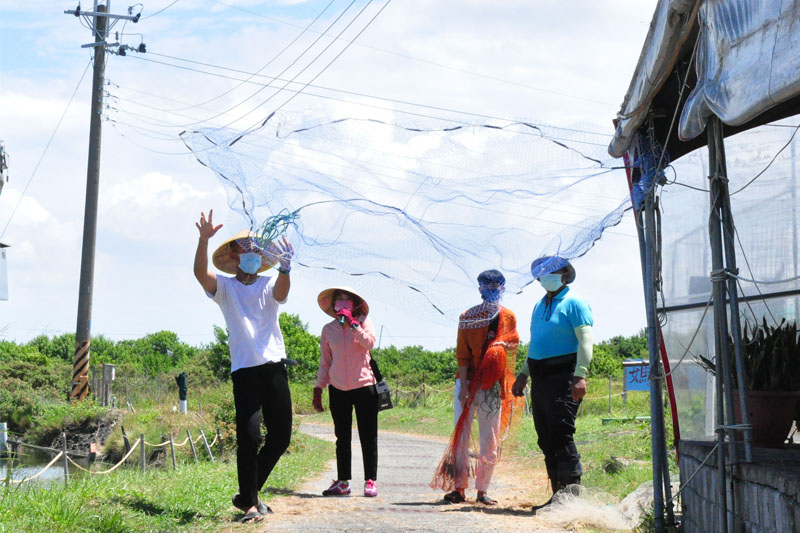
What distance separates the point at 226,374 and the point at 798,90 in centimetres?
3759

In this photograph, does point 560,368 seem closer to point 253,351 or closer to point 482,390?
point 482,390

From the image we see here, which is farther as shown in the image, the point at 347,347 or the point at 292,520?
the point at 347,347

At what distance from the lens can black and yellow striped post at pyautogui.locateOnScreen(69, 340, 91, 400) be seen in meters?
22.5

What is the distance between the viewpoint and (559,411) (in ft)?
20.8

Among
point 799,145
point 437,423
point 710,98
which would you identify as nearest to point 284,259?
point 710,98

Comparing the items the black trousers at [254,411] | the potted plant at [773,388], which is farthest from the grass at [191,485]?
the potted plant at [773,388]

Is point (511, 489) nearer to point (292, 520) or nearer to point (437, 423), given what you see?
point (292, 520)

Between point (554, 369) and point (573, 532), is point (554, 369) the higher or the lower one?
the higher one

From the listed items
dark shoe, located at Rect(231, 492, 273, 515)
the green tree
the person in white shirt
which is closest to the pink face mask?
the person in white shirt

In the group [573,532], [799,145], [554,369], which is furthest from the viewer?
[554,369]

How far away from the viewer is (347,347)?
24.0 ft

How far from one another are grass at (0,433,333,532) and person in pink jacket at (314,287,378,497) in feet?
2.70

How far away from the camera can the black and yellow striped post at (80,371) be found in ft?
74.0

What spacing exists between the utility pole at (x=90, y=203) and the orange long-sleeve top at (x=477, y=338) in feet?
56.4
